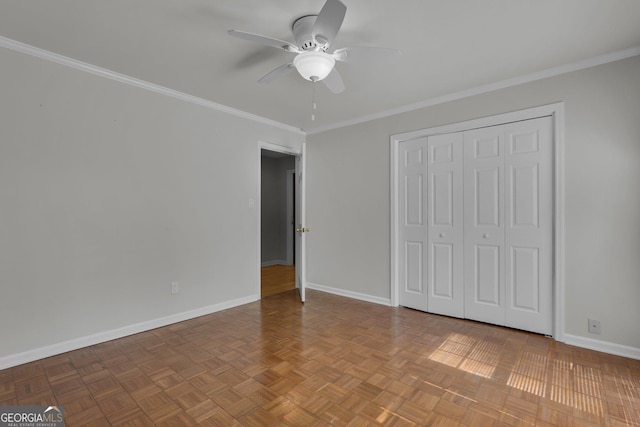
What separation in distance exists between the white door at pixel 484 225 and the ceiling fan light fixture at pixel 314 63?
193 centimetres

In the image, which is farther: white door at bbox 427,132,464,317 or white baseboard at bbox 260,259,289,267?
white baseboard at bbox 260,259,289,267

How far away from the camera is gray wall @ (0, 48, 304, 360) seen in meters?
2.37

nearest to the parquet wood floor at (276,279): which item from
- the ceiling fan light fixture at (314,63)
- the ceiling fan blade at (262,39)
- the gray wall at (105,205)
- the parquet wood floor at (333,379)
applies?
the gray wall at (105,205)

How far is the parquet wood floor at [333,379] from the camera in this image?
5.82ft

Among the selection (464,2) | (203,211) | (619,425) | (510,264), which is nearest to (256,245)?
(203,211)

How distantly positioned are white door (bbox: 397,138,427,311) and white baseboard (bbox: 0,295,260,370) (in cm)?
212

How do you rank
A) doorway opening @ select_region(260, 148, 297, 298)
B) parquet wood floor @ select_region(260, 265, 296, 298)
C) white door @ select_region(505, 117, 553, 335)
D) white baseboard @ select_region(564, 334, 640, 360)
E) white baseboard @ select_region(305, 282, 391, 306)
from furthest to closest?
doorway opening @ select_region(260, 148, 297, 298) < parquet wood floor @ select_region(260, 265, 296, 298) < white baseboard @ select_region(305, 282, 391, 306) < white door @ select_region(505, 117, 553, 335) < white baseboard @ select_region(564, 334, 640, 360)

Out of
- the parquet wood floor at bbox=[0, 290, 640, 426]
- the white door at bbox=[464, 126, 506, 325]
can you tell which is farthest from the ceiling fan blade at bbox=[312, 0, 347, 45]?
the parquet wood floor at bbox=[0, 290, 640, 426]

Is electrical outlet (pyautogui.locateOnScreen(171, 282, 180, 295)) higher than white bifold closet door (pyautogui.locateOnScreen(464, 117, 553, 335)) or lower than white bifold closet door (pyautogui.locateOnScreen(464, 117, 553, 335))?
lower

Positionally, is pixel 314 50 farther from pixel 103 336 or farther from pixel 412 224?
pixel 103 336

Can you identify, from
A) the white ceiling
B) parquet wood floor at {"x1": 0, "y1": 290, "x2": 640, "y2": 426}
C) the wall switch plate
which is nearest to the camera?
parquet wood floor at {"x1": 0, "y1": 290, "x2": 640, "y2": 426}

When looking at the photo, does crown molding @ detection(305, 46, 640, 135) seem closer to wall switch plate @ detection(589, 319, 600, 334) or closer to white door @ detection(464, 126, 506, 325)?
white door @ detection(464, 126, 506, 325)

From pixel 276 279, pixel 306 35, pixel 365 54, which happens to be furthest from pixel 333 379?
pixel 276 279

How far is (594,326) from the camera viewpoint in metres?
2.60
